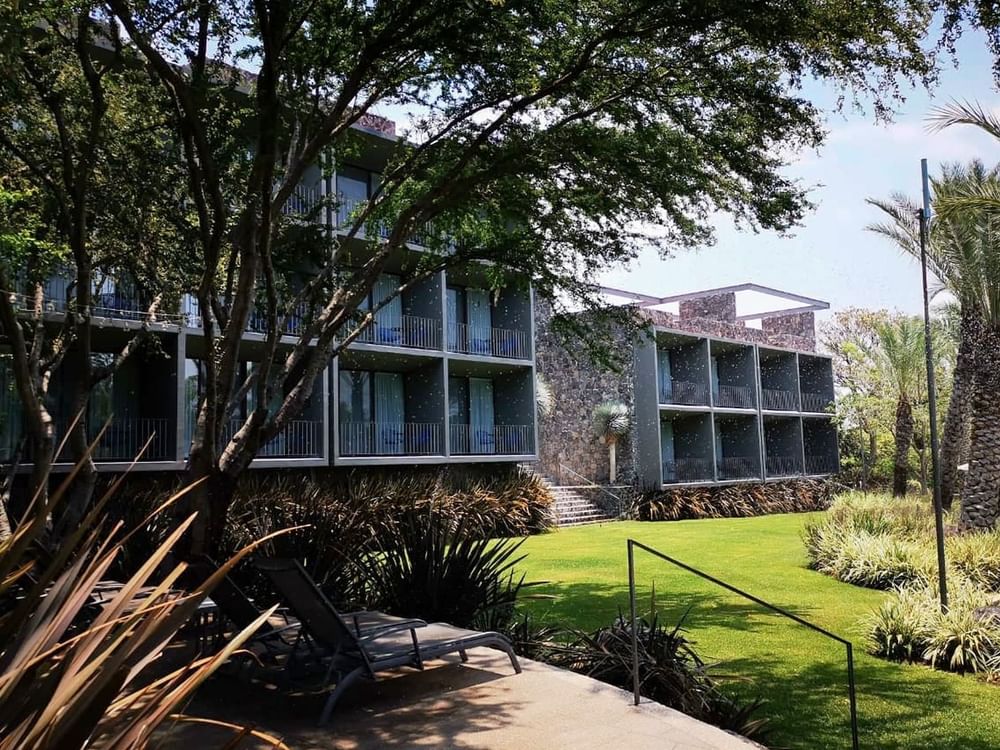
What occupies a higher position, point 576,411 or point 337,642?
point 576,411

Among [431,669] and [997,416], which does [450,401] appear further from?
[431,669]

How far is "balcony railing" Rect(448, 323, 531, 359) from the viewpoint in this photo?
78.5 ft

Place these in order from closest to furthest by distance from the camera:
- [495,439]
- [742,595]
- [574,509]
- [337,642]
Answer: [337,642] < [742,595] < [495,439] < [574,509]

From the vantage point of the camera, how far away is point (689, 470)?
101 ft

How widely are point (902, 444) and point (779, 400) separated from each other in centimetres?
882

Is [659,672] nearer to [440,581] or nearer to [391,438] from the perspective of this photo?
[440,581]

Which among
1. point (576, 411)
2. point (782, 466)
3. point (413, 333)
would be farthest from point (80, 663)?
point (782, 466)

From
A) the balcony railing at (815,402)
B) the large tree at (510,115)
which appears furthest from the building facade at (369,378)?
the balcony railing at (815,402)

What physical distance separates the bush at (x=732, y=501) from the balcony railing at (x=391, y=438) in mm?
8723

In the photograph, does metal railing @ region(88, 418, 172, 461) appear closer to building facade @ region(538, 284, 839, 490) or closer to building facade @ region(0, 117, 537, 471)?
building facade @ region(0, 117, 537, 471)

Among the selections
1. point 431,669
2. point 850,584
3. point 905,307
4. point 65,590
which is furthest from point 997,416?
point 905,307

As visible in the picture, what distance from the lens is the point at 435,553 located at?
8430 millimetres

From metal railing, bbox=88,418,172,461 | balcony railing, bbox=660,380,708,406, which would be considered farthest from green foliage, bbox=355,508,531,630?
balcony railing, bbox=660,380,708,406

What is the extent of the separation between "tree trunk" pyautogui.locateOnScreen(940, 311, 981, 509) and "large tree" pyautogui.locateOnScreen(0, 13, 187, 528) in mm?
16475
